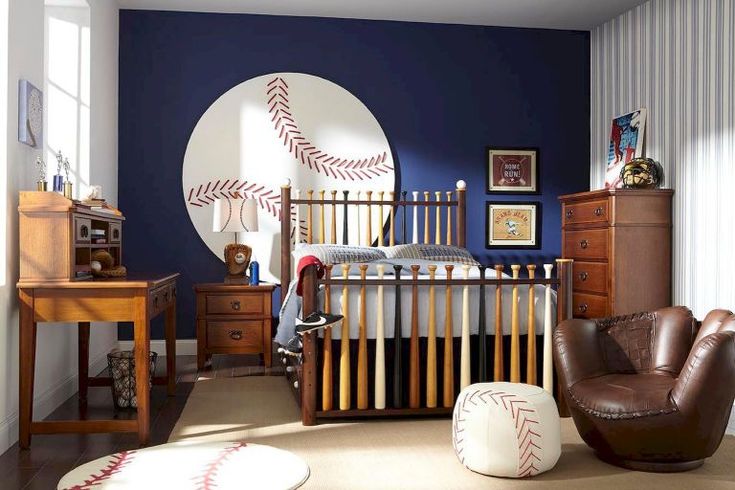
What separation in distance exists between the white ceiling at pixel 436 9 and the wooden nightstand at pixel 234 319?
6.95ft

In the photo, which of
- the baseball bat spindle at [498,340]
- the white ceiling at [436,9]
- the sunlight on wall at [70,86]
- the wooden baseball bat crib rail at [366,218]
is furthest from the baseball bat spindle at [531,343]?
the sunlight on wall at [70,86]

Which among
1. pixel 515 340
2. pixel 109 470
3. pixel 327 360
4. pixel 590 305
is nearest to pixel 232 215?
pixel 327 360

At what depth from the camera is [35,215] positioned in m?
3.32

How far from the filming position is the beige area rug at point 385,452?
9.16 ft

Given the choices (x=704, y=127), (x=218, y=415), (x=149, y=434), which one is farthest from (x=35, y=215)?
(x=704, y=127)

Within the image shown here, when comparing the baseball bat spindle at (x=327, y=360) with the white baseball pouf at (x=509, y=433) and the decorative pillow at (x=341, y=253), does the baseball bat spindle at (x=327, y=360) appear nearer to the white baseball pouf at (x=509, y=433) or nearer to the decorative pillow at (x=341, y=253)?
the white baseball pouf at (x=509, y=433)

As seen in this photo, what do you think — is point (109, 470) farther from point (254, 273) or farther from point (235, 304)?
point (254, 273)

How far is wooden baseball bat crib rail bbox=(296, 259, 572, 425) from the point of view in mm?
3666

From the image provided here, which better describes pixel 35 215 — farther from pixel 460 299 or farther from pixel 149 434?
pixel 460 299

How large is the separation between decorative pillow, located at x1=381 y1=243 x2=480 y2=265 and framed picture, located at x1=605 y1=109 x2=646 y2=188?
4.55 feet

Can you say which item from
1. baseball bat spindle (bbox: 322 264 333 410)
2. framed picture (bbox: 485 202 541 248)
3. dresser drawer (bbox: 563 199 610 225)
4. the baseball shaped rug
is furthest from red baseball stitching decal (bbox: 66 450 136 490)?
framed picture (bbox: 485 202 541 248)

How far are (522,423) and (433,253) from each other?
2.41 meters

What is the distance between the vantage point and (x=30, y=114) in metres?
3.50

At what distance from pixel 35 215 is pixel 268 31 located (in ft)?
10.2
